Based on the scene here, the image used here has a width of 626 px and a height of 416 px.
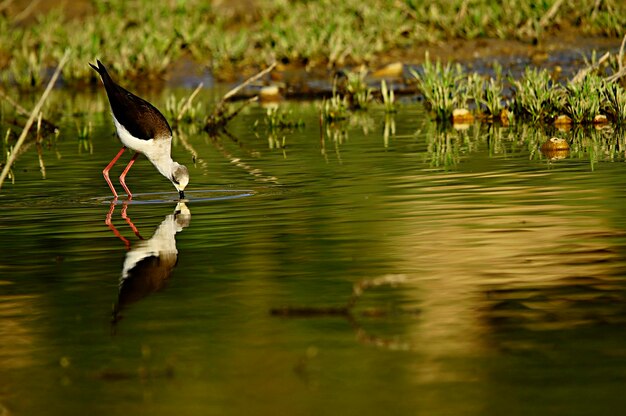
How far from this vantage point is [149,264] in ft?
26.8

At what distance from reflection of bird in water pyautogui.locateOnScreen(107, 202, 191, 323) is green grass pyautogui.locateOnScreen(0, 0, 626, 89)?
558 inches

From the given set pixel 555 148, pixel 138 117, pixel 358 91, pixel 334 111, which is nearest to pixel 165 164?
pixel 138 117

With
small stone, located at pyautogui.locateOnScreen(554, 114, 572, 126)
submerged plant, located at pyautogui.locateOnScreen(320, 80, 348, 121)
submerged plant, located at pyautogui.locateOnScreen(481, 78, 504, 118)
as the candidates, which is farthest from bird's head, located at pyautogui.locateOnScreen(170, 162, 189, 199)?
submerged plant, located at pyautogui.locateOnScreen(320, 80, 348, 121)

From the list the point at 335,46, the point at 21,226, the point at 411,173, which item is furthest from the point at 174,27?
the point at 21,226

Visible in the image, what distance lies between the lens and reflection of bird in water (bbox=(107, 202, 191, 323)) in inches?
285

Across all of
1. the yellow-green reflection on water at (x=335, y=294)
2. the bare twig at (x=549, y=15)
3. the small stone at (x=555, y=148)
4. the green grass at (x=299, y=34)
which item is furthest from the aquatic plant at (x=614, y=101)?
the green grass at (x=299, y=34)

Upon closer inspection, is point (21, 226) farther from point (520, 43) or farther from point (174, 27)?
point (174, 27)

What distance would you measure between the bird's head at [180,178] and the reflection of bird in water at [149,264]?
125 cm

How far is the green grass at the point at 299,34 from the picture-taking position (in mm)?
23562

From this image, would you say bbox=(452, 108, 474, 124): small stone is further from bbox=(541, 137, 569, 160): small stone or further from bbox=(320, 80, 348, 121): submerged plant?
bbox=(541, 137, 569, 160): small stone

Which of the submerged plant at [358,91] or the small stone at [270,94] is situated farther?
the small stone at [270,94]

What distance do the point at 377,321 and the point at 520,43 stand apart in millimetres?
17634

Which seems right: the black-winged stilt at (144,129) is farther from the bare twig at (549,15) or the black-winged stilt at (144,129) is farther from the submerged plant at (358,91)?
A: the bare twig at (549,15)

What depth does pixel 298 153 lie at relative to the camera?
47.3ft
